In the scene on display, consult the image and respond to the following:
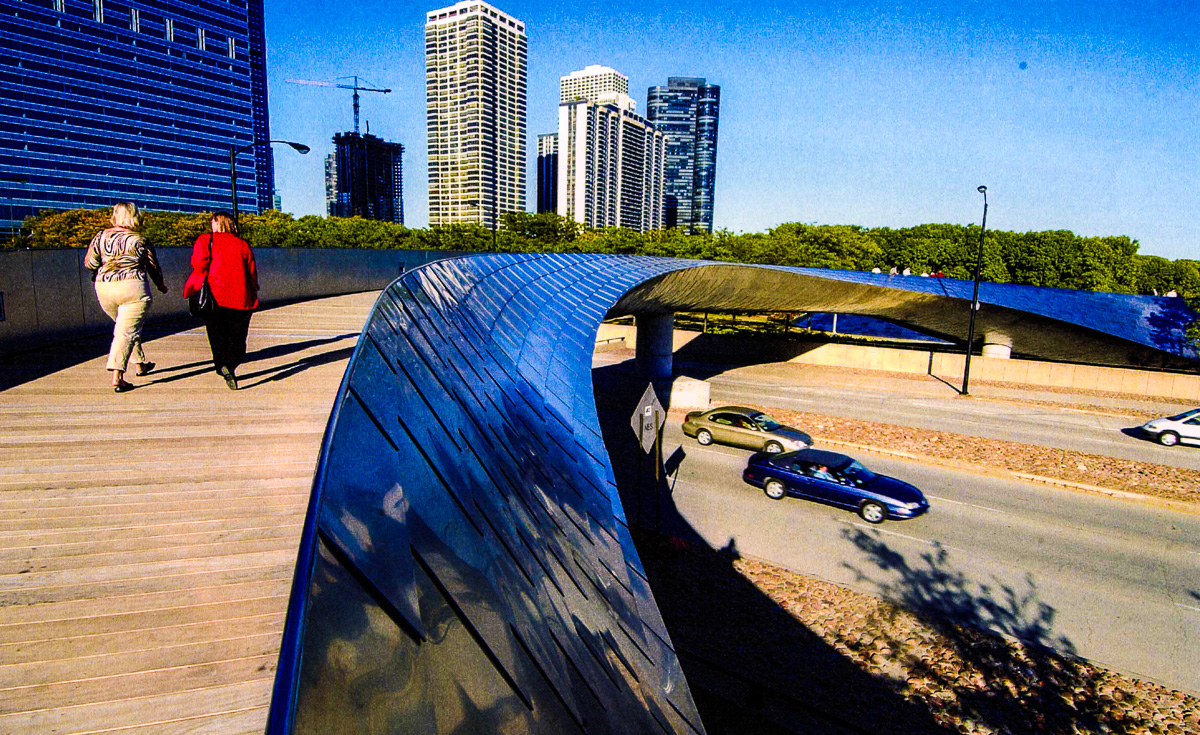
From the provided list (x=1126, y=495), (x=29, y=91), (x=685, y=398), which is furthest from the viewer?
(x=29, y=91)

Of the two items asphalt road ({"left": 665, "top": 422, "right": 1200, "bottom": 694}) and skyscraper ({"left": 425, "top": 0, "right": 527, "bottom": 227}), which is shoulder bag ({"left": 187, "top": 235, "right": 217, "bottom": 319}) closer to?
asphalt road ({"left": 665, "top": 422, "right": 1200, "bottom": 694})

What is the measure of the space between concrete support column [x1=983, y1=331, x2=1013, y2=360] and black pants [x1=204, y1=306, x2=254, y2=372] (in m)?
33.3

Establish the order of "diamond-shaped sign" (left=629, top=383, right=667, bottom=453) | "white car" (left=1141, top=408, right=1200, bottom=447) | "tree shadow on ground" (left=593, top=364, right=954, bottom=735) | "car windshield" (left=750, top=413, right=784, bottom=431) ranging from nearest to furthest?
"tree shadow on ground" (left=593, top=364, right=954, bottom=735) → "diamond-shaped sign" (left=629, top=383, right=667, bottom=453) → "car windshield" (left=750, top=413, right=784, bottom=431) → "white car" (left=1141, top=408, right=1200, bottom=447)

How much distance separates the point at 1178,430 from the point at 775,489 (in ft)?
46.0

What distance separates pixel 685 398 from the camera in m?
22.3

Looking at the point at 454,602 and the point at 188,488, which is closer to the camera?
the point at 454,602

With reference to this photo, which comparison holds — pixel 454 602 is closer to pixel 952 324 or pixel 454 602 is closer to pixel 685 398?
pixel 685 398

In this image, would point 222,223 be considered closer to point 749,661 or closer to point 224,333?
point 224,333

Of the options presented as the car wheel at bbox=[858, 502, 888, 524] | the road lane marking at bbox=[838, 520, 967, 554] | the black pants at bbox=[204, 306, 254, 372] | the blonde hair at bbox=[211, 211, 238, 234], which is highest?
the blonde hair at bbox=[211, 211, 238, 234]

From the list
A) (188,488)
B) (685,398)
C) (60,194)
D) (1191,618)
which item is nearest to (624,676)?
(188,488)

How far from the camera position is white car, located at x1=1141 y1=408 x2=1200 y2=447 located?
1858 centimetres

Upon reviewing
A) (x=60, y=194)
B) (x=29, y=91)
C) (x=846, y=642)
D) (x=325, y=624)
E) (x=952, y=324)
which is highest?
(x=29, y=91)

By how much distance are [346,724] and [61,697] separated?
4.74 ft

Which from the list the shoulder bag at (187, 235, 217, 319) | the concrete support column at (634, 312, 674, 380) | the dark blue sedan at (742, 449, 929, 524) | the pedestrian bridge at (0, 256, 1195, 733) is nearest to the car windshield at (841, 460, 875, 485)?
the dark blue sedan at (742, 449, 929, 524)
